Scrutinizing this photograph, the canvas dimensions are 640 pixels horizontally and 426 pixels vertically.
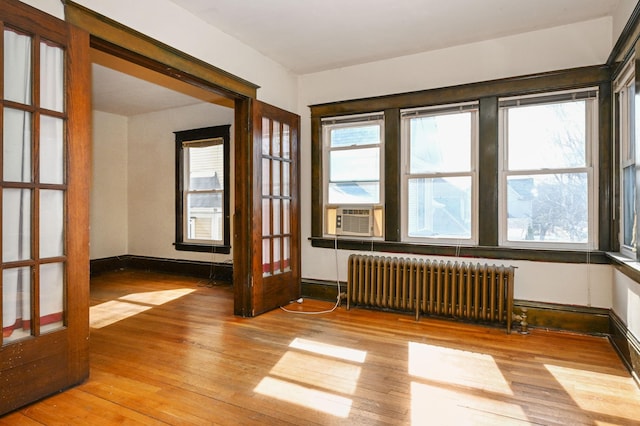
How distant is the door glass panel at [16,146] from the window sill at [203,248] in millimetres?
4127

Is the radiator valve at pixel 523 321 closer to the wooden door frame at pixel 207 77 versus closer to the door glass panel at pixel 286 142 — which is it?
the wooden door frame at pixel 207 77

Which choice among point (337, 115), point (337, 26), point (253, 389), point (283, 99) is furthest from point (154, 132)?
point (253, 389)

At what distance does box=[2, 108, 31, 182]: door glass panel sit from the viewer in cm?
217

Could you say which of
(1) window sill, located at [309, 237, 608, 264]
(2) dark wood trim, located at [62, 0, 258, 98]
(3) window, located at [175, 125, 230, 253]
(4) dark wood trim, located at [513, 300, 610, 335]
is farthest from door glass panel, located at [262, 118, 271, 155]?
(4) dark wood trim, located at [513, 300, 610, 335]

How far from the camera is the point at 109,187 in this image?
7.21 m

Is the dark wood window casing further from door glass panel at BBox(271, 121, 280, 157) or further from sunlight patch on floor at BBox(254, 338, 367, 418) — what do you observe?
sunlight patch on floor at BBox(254, 338, 367, 418)

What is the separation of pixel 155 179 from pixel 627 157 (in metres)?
7.02

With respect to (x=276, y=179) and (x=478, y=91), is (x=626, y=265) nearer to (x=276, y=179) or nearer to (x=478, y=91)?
(x=478, y=91)

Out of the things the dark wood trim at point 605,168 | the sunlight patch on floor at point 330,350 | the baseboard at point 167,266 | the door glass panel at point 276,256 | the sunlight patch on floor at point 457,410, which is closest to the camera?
the sunlight patch on floor at point 457,410

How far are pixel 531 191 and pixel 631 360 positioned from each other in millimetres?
1703

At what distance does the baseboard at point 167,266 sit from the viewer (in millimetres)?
6305

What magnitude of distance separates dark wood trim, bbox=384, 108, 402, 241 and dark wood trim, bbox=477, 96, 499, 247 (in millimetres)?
Answer: 892

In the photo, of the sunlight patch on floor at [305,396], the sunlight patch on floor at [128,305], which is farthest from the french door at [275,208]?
the sunlight patch on floor at [305,396]

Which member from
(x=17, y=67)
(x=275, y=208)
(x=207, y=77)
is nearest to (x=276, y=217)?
(x=275, y=208)
